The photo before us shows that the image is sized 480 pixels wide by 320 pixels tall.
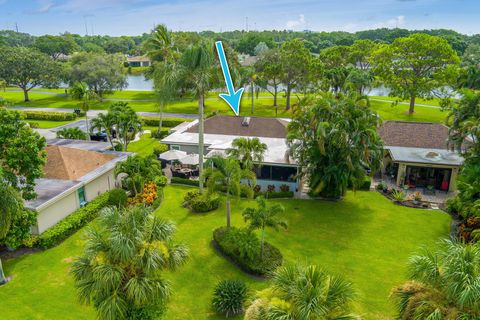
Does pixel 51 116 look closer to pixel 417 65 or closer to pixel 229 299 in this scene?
pixel 229 299

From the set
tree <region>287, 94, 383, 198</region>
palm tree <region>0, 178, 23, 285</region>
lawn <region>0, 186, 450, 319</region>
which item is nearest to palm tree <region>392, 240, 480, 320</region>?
lawn <region>0, 186, 450, 319</region>

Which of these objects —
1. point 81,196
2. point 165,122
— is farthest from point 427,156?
point 165,122

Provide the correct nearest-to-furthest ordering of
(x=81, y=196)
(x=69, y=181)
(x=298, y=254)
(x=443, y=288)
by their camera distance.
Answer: (x=443, y=288) < (x=298, y=254) < (x=69, y=181) < (x=81, y=196)

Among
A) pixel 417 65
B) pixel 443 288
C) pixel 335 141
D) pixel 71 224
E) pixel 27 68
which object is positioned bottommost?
pixel 71 224

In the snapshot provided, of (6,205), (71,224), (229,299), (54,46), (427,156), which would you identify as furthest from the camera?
(54,46)

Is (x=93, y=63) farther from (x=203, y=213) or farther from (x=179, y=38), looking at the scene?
(x=203, y=213)

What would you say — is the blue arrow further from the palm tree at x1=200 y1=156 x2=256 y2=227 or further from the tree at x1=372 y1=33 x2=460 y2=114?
the tree at x1=372 y1=33 x2=460 y2=114

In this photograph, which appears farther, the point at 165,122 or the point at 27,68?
the point at 27,68

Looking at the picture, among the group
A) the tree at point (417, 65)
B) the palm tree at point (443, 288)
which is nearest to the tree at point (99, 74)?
the tree at point (417, 65)
